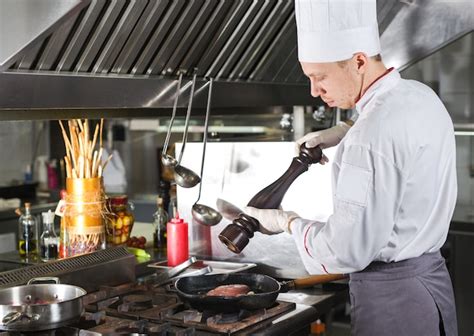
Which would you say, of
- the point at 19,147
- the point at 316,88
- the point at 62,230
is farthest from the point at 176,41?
the point at 19,147

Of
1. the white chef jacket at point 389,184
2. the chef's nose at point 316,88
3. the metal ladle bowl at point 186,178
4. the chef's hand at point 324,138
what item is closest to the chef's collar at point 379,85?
the white chef jacket at point 389,184

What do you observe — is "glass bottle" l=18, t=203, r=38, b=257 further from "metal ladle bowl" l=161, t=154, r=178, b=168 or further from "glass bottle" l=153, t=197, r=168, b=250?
"metal ladle bowl" l=161, t=154, r=178, b=168

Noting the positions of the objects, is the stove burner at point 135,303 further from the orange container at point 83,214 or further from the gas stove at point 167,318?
the orange container at point 83,214

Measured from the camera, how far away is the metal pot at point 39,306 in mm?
2092

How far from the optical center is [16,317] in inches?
82.1

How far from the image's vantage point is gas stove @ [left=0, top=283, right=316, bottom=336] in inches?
87.4

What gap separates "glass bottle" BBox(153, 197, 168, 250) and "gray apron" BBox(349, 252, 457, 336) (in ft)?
4.06

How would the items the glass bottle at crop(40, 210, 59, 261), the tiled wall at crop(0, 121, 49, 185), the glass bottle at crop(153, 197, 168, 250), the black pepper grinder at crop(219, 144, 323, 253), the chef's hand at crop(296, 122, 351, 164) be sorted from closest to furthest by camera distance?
the black pepper grinder at crop(219, 144, 323, 253), the chef's hand at crop(296, 122, 351, 164), the glass bottle at crop(40, 210, 59, 261), the glass bottle at crop(153, 197, 168, 250), the tiled wall at crop(0, 121, 49, 185)

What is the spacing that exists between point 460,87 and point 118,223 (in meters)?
2.51

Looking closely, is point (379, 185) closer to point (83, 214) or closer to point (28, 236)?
point (83, 214)

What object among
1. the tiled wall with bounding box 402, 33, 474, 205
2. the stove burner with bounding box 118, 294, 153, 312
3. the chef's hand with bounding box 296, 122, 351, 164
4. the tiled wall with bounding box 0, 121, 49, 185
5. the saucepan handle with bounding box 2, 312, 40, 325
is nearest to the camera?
the saucepan handle with bounding box 2, 312, 40, 325

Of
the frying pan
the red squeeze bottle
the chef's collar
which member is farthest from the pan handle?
the chef's collar

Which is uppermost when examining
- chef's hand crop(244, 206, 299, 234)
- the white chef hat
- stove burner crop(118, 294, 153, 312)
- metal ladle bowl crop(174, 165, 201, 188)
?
the white chef hat

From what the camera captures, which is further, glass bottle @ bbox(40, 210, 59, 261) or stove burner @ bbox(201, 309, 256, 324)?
glass bottle @ bbox(40, 210, 59, 261)
